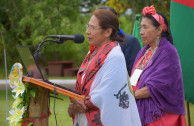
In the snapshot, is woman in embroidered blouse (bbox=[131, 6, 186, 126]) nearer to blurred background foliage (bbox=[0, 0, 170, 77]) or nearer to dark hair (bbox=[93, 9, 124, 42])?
dark hair (bbox=[93, 9, 124, 42])

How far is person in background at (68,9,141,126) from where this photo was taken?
1977 millimetres

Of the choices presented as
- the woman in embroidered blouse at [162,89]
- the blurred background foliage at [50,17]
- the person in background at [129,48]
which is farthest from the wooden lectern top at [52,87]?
the blurred background foliage at [50,17]

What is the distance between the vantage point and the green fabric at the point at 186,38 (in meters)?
3.70

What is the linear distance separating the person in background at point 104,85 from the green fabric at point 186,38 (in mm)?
1808

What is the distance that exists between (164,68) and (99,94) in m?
0.81

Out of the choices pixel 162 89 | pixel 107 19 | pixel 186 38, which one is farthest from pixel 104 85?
pixel 186 38

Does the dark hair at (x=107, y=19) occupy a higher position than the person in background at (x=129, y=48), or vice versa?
the dark hair at (x=107, y=19)

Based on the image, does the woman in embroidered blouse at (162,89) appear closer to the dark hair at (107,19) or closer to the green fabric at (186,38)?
the dark hair at (107,19)

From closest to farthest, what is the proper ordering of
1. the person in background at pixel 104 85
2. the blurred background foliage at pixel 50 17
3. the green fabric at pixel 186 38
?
the person in background at pixel 104 85 → the green fabric at pixel 186 38 → the blurred background foliage at pixel 50 17

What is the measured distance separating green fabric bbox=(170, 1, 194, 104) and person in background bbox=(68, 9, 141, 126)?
1808 millimetres

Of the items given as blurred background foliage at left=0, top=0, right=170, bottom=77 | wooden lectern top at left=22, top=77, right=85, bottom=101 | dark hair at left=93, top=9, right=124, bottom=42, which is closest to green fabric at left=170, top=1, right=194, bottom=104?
dark hair at left=93, top=9, right=124, bottom=42

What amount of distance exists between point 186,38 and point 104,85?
210 centimetres

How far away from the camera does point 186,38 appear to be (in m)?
3.74

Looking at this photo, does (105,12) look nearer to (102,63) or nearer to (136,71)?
(102,63)
